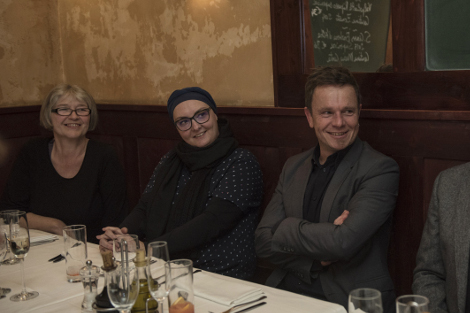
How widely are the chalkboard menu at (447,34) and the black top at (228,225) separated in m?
1.04

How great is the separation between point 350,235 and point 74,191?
183 cm

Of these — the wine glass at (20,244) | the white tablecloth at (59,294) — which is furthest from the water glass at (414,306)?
the wine glass at (20,244)

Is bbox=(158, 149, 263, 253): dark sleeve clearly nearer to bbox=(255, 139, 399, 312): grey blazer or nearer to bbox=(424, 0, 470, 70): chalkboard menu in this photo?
bbox=(255, 139, 399, 312): grey blazer

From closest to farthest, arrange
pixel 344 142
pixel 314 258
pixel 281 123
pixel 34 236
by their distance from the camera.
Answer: pixel 314 258, pixel 344 142, pixel 34 236, pixel 281 123

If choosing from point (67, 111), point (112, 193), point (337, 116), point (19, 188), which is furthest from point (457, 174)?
point (19, 188)

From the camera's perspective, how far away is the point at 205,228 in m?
2.57

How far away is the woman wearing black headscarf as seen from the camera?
2600 mm

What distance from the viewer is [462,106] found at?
2.33 metres

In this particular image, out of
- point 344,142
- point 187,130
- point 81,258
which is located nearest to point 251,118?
point 187,130

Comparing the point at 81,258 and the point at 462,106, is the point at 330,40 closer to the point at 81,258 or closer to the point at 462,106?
the point at 462,106

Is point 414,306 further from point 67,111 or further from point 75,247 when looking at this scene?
point 67,111

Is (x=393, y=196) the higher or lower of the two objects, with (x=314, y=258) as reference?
higher

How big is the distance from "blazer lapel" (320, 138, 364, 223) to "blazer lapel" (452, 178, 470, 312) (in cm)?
57

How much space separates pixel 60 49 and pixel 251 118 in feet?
7.51
